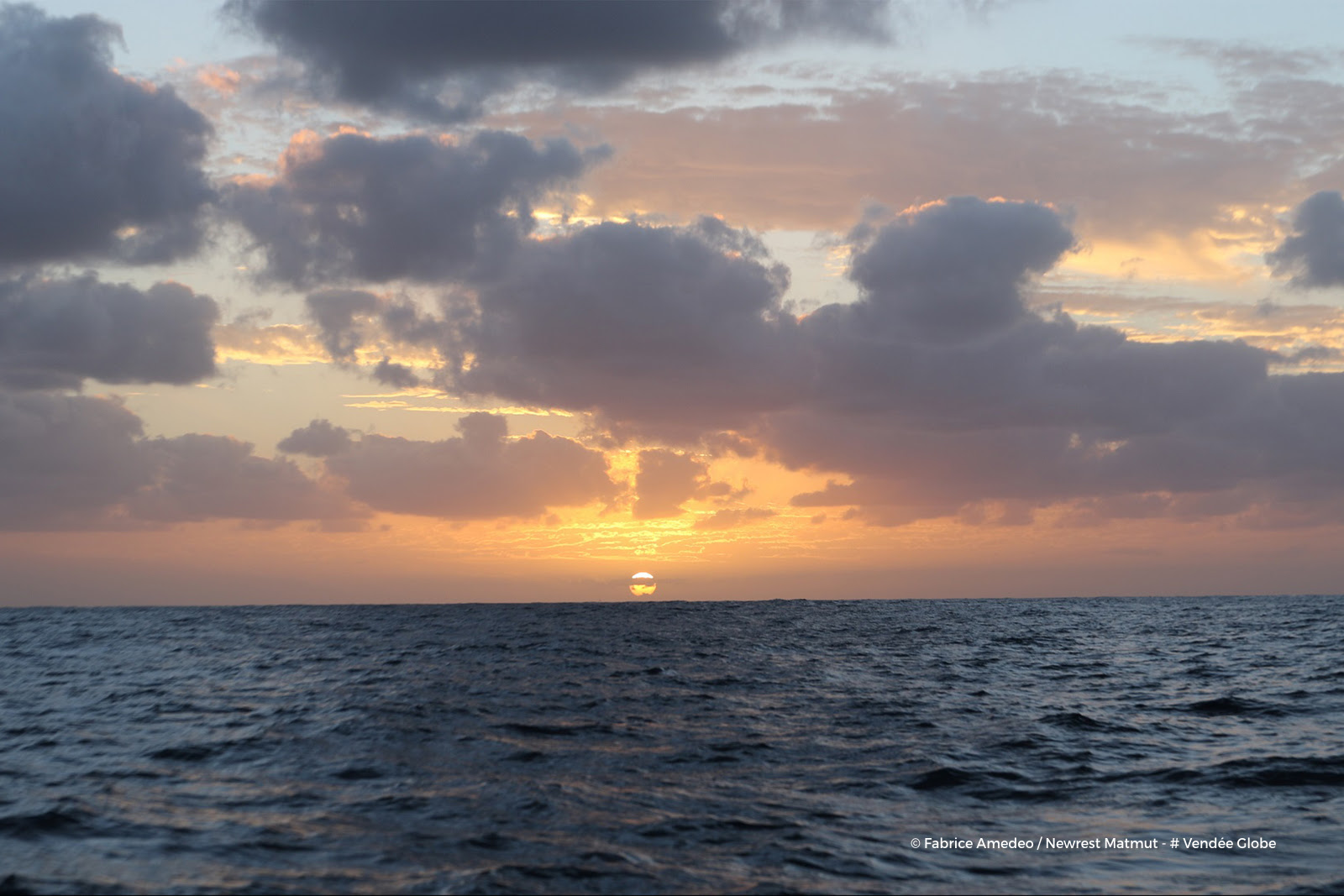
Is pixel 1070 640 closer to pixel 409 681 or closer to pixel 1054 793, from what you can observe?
pixel 409 681

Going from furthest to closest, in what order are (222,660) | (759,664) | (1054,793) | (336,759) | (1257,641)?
(1257,641) < (222,660) < (759,664) < (336,759) < (1054,793)

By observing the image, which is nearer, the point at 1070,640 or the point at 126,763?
the point at 126,763

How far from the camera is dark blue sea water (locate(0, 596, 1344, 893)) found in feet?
44.5

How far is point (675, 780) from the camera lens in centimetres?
1914

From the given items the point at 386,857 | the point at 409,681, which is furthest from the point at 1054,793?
the point at 409,681

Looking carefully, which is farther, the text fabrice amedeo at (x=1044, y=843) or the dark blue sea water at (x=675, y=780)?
the text fabrice amedeo at (x=1044, y=843)

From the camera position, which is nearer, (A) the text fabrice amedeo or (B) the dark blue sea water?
(B) the dark blue sea water

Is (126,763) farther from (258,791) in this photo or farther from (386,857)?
(386,857)

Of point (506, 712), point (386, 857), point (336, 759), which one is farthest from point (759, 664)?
point (386, 857)

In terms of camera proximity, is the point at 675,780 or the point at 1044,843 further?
the point at 675,780

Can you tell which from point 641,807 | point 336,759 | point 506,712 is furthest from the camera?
point 506,712

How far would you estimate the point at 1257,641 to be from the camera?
193ft

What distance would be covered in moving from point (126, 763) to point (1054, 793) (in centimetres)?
2016

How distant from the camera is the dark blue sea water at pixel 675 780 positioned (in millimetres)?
13578
